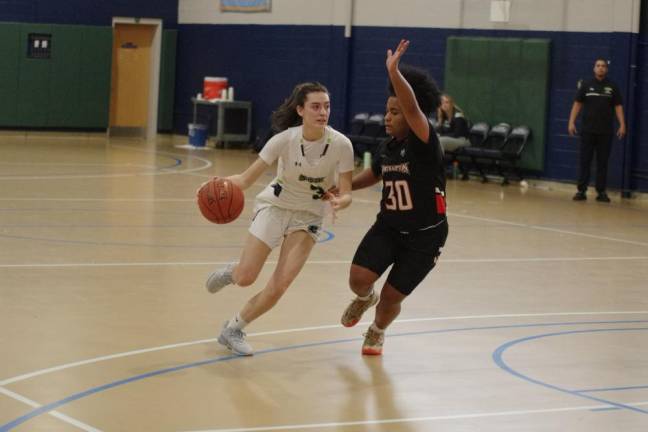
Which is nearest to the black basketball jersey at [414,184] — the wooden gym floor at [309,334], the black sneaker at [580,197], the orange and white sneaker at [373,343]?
the orange and white sneaker at [373,343]

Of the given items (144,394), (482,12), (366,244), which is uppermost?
(482,12)

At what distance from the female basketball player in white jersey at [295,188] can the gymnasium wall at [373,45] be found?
486 inches

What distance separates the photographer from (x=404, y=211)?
7.32m

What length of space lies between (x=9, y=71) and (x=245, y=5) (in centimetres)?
513

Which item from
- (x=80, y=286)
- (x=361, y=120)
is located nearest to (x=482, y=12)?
(x=361, y=120)

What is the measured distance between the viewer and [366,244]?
7477 millimetres

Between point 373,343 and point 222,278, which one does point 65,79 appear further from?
point 373,343

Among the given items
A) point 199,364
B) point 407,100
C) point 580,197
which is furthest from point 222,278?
point 580,197

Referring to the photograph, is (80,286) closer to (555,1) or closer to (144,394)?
(144,394)

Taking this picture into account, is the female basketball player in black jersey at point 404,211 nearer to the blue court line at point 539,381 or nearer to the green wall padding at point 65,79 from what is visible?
the blue court line at point 539,381

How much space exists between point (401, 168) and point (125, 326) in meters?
2.13

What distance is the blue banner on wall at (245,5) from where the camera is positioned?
25828 mm

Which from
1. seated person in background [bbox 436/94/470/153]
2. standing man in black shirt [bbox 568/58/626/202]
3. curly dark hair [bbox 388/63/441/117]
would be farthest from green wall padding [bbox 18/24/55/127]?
curly dark hair [bbox 388/63/441/117]

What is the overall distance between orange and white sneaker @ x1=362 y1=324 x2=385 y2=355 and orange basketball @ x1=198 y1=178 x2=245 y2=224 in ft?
3.69
